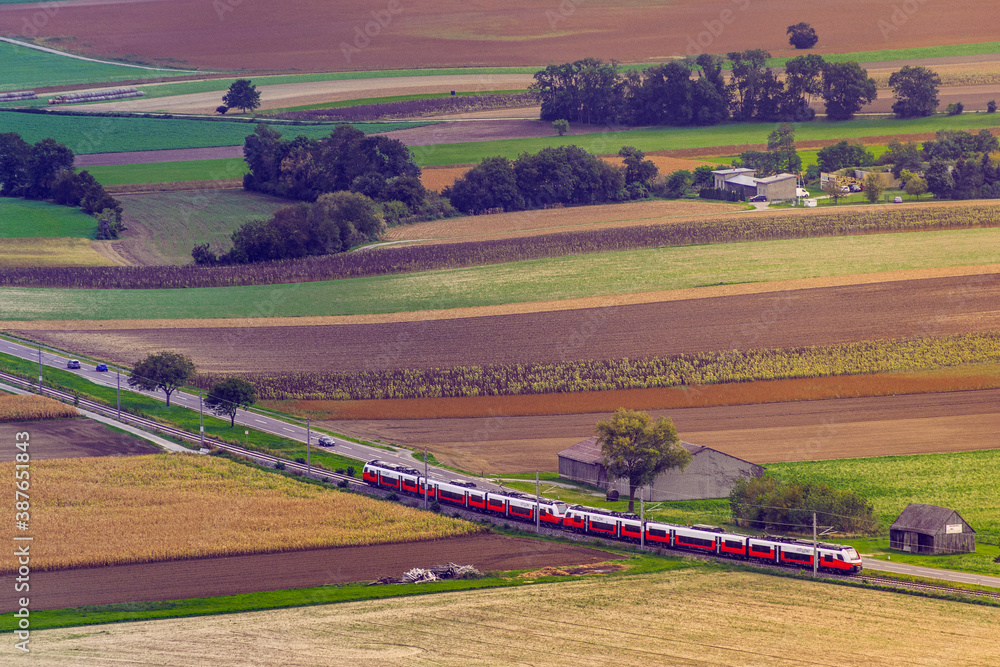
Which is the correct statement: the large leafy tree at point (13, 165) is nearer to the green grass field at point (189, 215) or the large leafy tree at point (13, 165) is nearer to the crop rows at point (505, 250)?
the green grass field at point (189, 215)

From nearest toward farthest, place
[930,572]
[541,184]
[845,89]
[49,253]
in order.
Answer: [930,572] < [49,253] < [541,184] < [845,89]

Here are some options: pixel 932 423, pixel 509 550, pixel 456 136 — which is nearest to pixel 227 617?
pixel 509 550

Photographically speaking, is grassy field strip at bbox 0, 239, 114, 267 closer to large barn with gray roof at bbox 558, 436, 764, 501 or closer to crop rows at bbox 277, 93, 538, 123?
crop rows at bbox 277, 93, 538, 123

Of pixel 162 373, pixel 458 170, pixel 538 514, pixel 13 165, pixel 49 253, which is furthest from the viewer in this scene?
pixel 458 170

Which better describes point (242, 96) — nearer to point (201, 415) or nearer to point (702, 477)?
point (201, 415)

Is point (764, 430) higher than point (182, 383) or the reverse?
the reverse

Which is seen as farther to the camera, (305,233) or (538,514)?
(305,233)

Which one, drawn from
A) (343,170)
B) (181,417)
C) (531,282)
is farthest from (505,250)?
(181,417)
